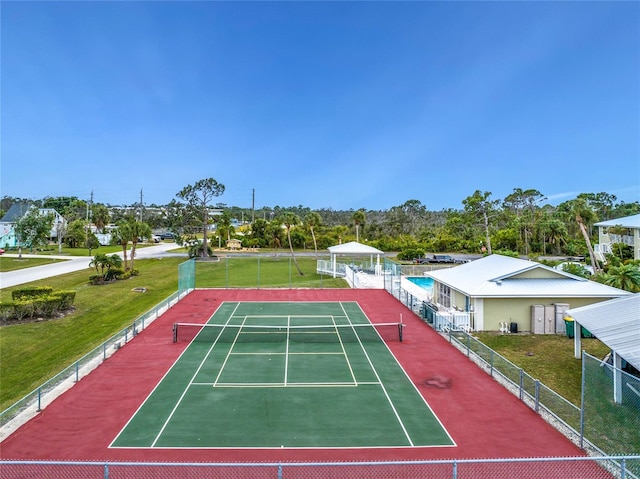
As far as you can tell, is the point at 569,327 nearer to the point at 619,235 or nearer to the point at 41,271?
the point at 619,235

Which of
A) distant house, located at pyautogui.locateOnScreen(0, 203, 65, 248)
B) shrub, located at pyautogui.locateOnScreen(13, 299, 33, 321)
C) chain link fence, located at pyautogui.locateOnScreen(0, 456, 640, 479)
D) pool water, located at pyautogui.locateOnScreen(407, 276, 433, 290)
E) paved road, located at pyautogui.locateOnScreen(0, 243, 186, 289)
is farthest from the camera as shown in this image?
distant house, located at pyautogui.locateOnScreen(0, 203, 65, 248)

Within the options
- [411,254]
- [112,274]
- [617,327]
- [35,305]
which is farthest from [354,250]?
[617,327]

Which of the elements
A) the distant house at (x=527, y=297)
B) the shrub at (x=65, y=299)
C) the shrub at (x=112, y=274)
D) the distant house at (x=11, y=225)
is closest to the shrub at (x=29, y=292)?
the shrub at (x=65, y=299)

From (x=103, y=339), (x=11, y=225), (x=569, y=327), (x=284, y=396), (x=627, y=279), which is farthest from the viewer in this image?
(x=11, y=225)

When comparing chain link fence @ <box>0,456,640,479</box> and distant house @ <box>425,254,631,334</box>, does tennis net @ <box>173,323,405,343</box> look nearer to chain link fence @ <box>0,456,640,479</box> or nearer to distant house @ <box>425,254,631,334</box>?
distant house @ <box>425,254,631,334</box>

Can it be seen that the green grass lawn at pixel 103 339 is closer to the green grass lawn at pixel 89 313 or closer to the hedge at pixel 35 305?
the green grass lawn at pixel 89 313

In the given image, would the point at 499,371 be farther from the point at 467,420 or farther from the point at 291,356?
the point at 291,356

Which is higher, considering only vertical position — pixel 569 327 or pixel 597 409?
pixel 569 327

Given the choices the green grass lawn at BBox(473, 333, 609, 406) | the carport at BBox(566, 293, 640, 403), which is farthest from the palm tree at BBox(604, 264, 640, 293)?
the carport at BBox(566, 293, 640, 403)

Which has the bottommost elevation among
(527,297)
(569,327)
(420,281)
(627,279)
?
(569,327)
